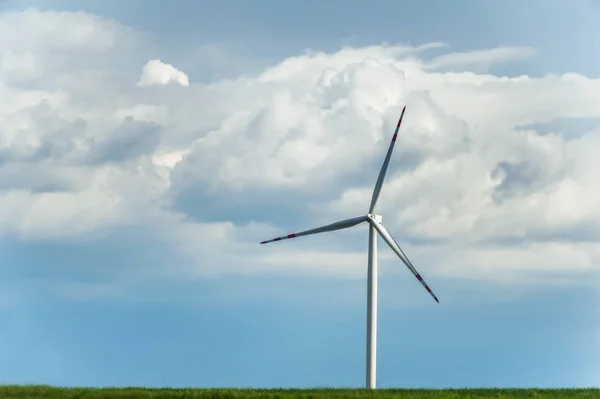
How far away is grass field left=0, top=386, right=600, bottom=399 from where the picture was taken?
66312mm

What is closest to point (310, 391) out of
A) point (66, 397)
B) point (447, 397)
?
point (447, 397)

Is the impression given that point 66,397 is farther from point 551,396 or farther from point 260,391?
point 551,396

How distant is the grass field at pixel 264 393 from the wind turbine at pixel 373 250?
256 inches

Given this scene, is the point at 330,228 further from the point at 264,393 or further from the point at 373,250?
the point at 264,393

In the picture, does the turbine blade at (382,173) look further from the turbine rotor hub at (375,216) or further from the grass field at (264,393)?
the grass field at (264,393)

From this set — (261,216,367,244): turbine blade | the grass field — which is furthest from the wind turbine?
the grass field

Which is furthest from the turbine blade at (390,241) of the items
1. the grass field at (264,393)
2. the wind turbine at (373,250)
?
the grass field at (264,393)

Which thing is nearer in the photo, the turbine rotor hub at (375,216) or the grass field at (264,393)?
the grass field at (264,393)

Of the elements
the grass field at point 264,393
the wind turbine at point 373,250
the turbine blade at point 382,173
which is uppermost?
the turbine blade at point 382,173

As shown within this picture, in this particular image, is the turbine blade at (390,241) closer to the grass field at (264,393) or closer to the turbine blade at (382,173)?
the turbine blade at (382,173)

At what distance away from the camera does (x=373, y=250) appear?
255 feet

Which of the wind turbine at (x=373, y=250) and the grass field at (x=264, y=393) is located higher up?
the wind turbine at (x=373, y=250)

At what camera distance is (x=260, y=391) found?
68.1m

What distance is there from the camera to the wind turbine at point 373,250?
75812mm
